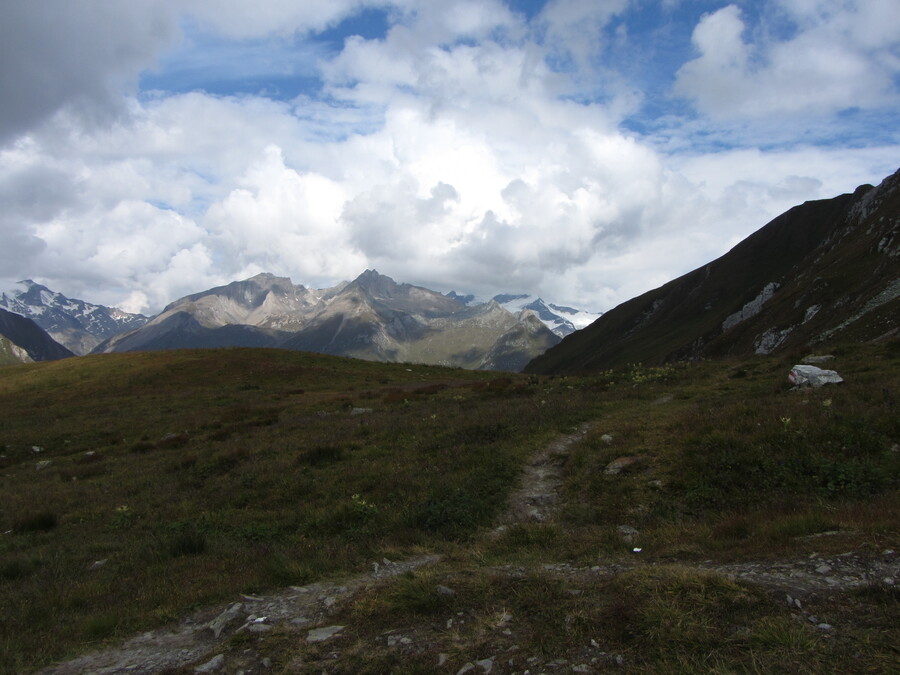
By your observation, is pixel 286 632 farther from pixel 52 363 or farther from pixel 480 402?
pixel 52 363

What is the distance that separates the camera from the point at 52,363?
6438cm

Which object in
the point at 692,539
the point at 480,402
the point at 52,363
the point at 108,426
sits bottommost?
the point at 692,539

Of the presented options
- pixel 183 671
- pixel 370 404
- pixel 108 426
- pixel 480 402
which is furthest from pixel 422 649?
pixel 108 426

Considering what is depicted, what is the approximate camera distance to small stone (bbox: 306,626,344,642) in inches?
254

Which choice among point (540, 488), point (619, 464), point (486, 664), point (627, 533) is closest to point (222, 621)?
point (486, 664)

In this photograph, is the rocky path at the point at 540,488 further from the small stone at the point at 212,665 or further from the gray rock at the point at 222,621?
the small stone at the point at 212,665

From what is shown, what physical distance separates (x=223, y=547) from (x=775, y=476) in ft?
42.1

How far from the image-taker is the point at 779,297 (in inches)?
3196

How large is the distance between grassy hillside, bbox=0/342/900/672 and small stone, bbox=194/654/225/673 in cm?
29

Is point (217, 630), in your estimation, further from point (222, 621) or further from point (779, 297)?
point (779, 297)

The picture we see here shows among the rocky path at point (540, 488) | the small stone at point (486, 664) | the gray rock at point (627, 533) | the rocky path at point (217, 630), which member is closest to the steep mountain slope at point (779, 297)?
the rocky path at point (540, 488)

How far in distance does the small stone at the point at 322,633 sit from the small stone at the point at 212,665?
3.66 ft

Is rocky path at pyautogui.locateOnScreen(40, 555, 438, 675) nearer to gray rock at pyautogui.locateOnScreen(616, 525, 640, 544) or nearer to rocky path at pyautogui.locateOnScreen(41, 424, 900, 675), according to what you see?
rocky path at pyautogui.locateOnScreen(41, 424, 900, 675)

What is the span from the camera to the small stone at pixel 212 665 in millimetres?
6083
